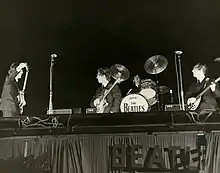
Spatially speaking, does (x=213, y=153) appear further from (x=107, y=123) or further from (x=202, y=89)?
Answer: (x=107, y=123)

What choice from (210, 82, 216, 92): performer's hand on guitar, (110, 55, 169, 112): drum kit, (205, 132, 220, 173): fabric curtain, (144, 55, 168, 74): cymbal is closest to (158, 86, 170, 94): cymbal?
(110, 55, 169, 112): drum kit

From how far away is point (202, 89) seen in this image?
2811mm

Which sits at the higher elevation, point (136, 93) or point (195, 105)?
point (136, 93)

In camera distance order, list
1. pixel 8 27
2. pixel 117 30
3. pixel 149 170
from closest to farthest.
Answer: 1. pixel 149 170
2. pixel 8 27
3. pixel 117 30

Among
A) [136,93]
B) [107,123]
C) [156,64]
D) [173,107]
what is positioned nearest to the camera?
[107,123]

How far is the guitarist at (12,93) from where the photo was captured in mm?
2773

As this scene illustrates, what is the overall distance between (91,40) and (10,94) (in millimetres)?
718

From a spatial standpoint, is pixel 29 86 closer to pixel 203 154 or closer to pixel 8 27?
pixel 8 27

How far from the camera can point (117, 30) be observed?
308 cm

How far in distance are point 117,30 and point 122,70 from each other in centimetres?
30

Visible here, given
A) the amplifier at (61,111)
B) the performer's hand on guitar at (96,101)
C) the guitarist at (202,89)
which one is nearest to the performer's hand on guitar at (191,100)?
the guitarist at (202,89)

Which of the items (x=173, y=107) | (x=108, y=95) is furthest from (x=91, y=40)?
(x=173, y=107)

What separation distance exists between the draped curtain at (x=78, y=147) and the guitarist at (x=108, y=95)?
0.39 m

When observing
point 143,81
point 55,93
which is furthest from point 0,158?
point 143,81
